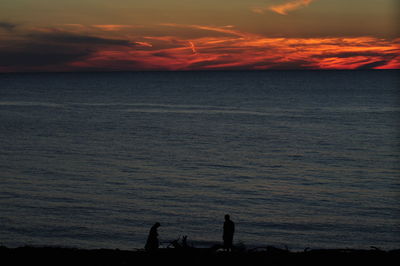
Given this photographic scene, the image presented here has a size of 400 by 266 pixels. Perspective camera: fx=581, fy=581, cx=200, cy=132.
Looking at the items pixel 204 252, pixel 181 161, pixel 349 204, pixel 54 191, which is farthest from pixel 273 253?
pixel 181 161

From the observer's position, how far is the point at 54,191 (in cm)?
3769

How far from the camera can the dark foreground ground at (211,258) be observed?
15344 mm

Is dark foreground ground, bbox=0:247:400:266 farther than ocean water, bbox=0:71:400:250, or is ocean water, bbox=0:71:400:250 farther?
ocean water, bbox=0:71:400:250

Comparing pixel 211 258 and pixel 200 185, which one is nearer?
pixel 211 258

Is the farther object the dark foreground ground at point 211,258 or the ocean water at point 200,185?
the ocean water at point 200,185

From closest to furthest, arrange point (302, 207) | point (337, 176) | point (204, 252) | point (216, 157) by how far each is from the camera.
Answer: point (204, 252), point (302, 207), point (337, 176), point (216, 157)

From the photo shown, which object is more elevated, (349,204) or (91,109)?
(91,109)

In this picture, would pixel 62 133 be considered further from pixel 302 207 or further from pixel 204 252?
pixel 204 252

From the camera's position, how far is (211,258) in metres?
15.5

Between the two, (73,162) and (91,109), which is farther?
(91,109)

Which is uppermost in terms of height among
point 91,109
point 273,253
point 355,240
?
point 91,109

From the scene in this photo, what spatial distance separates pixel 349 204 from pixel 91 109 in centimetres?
8534

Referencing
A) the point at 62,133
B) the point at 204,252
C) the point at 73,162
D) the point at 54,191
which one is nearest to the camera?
the point at 204,252

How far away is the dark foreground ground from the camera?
1534 centimetres
